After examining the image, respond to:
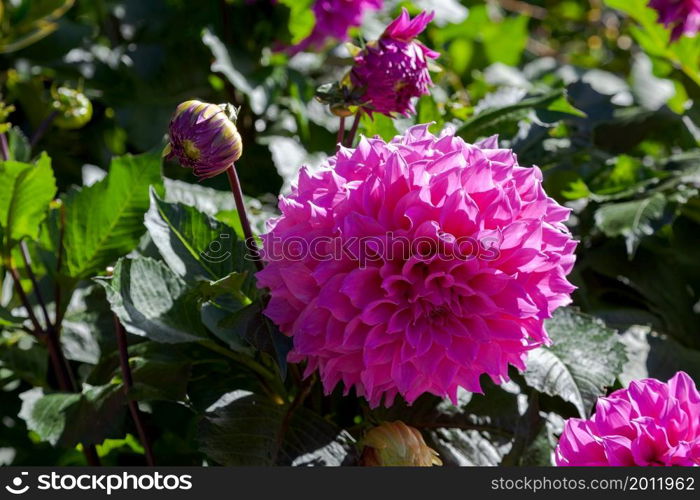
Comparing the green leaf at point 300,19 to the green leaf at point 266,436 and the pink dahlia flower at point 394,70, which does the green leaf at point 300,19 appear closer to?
the pink dahlia flower at point 394,70

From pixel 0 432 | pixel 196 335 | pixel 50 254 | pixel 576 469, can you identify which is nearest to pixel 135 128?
pixel 50 254

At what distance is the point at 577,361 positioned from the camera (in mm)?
810

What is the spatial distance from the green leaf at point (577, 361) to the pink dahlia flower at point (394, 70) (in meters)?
0.24

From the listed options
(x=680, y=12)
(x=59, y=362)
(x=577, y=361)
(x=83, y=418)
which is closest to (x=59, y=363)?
(x=59, y=362)

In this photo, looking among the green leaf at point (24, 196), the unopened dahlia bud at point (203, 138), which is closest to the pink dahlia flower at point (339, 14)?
the green leaf at point (24, 196)

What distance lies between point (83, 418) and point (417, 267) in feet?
1.15

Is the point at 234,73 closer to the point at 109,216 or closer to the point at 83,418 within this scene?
the point at 109,216

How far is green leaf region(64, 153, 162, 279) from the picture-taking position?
0.91 metres

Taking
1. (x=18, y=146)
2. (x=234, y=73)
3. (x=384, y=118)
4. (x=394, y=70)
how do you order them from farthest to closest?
(x=234, y=73) < (x=18, y=146) < (x=384, y=118) < (x=394, y=70)

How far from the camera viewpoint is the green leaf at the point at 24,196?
2.89 ft

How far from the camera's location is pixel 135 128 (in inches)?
50.5

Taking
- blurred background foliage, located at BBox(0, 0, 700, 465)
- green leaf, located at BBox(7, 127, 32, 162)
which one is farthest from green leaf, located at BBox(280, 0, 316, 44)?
green leaf, located at BBox(7, 127, 32, 162)

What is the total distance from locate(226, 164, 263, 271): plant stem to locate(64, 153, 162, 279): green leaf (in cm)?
17

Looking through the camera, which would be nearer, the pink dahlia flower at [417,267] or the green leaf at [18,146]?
the pink dahlia flower at [417,267]
